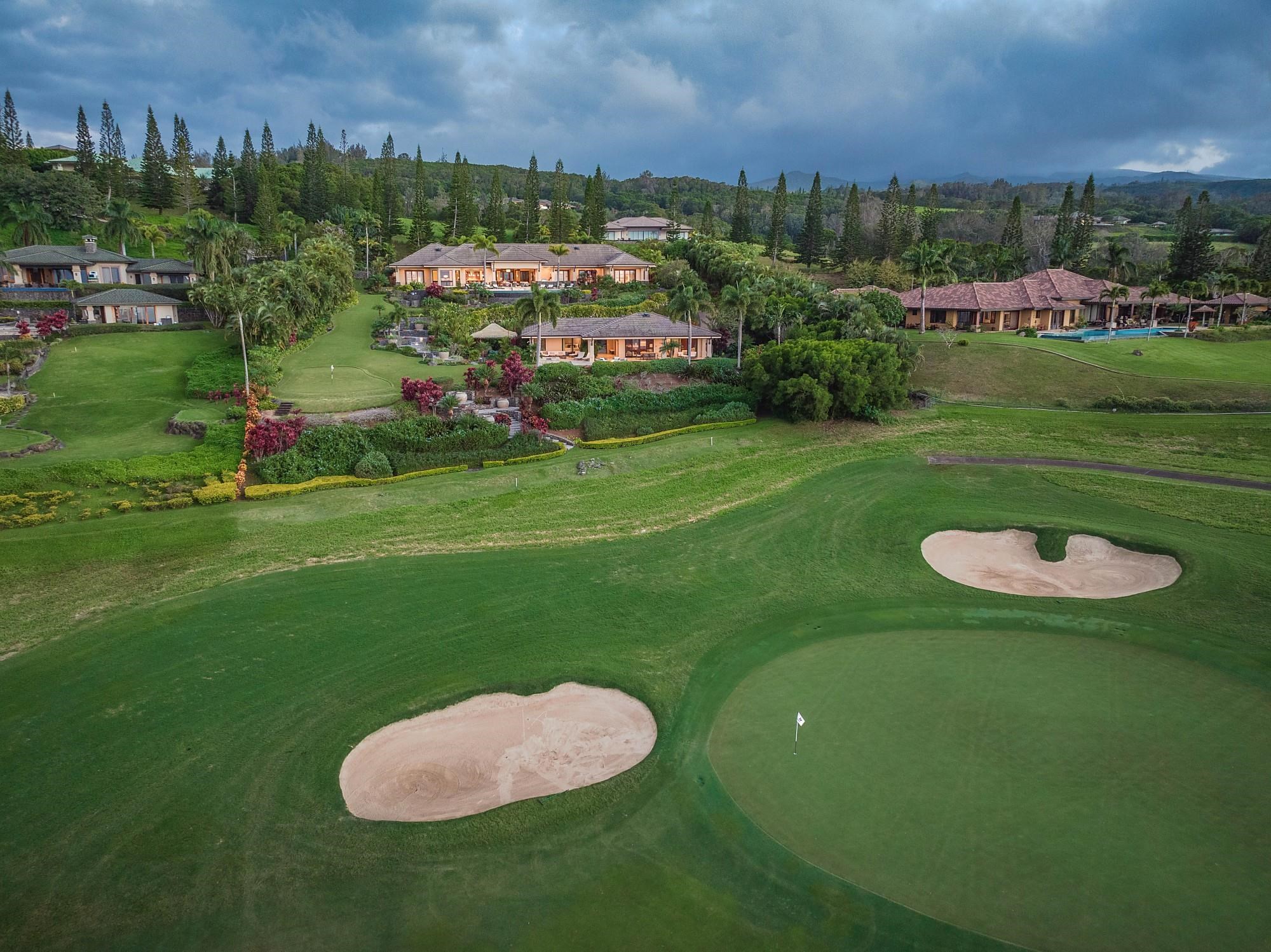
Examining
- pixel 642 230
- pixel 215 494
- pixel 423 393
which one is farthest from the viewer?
pixel 642 230

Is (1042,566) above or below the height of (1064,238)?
below

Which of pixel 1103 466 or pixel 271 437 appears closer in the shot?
pixel 271 437

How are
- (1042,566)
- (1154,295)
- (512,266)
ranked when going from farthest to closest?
(512,266) < (1154,295) < (1042,566)

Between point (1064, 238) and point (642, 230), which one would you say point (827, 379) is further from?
point (642, 230)

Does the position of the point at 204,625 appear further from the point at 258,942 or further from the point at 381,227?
the point at 381,227

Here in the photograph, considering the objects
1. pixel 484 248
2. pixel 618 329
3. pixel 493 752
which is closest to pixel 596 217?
pixel 484 248

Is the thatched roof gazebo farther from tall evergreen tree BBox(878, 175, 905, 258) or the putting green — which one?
tall evergreen tree BBox(878, 175, 905, 258)

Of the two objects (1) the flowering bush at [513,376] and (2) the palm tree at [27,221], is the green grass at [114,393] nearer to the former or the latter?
(1) the flowering bush at [513,376]
